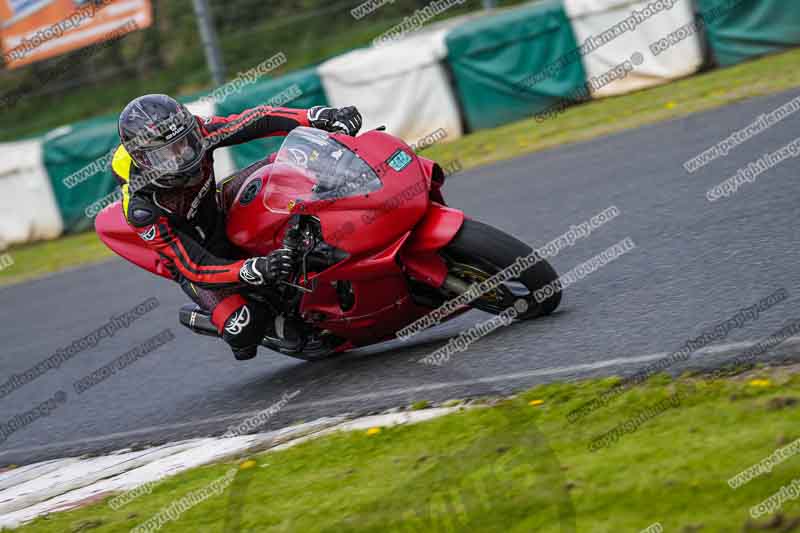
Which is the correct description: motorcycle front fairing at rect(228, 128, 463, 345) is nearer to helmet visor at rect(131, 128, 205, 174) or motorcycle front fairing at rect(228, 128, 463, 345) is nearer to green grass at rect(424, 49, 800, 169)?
helmet visor at rect(131, 128, 205, 174)

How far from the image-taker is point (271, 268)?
5.21 meters

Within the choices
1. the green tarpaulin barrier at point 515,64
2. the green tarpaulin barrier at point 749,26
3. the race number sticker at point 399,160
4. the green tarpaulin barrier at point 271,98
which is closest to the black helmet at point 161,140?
the race number sticker at point 399,160

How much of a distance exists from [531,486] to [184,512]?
5.17 feet

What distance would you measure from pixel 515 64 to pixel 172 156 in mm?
7880

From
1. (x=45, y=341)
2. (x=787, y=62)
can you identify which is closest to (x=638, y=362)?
(x=45, y=341)

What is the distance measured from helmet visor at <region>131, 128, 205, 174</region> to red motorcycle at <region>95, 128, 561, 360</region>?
406 millimetres

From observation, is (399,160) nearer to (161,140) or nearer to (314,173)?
(314,173)

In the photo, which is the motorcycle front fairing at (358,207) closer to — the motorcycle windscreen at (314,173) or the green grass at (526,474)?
the motorcycle windscreen at (314,173)

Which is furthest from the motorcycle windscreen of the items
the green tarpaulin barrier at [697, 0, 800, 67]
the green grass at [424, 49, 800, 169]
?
the green tarpaulin barrier at [697, 0, 800, 67]

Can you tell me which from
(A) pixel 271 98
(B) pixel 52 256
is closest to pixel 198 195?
(A) pixel 271 98

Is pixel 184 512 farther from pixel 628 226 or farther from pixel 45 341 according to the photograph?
pixel 45 341

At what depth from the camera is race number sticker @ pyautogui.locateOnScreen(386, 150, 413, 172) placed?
5309 mm

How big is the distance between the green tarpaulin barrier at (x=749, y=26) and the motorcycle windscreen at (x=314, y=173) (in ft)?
25.3

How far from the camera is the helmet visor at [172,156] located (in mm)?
5410
